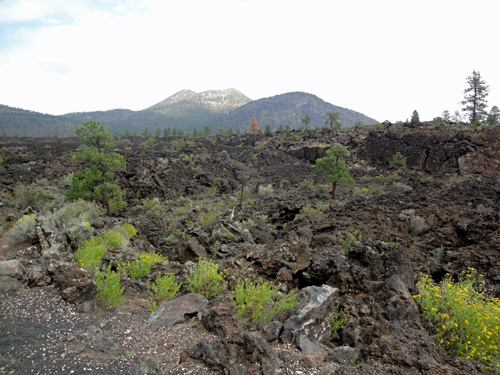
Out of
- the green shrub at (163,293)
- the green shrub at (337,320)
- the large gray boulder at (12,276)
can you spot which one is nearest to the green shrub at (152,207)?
the green shrub at (163,293)

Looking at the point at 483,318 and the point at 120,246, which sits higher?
the point at 483,318

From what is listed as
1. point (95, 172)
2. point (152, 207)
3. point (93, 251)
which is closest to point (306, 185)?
point (152, 207)

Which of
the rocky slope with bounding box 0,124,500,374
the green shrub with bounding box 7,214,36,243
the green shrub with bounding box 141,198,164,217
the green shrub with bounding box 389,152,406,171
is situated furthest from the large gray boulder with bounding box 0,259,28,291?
the green shrub with bounding box 389,152,406,171

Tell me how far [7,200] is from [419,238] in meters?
23.2

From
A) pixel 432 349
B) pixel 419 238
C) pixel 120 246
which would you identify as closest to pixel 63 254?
pixel 120 246

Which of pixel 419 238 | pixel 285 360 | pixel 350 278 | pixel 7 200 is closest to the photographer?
pixel 285 360

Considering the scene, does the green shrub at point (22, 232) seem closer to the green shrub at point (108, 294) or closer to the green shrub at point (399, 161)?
the green shrub at point (108, 294)

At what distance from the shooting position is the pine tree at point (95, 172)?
18078mm

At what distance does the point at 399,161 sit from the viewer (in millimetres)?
34875

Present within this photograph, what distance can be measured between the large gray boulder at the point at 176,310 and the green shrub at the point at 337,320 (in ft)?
8.40

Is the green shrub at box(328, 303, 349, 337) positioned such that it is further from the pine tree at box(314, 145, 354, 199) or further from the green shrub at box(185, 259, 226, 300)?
the pine tree at box(314, 145, 354, 199)

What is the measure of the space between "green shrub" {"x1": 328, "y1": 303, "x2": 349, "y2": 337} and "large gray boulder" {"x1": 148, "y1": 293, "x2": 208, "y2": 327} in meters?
2.56

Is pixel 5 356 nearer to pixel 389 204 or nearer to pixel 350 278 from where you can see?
pixel 350 278

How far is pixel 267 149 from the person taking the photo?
174 feet
